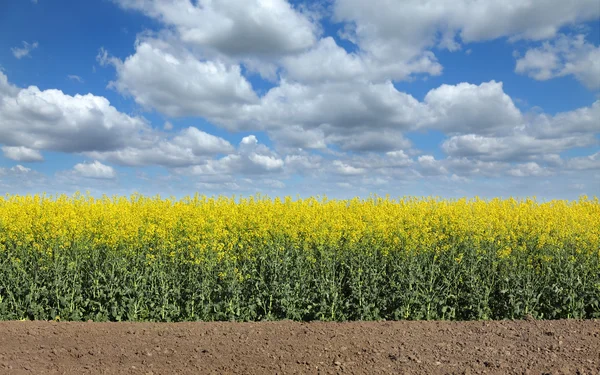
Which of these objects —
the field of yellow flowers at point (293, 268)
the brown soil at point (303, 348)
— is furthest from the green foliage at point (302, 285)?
the brown soil at point (303, 348)

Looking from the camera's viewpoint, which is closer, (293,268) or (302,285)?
(302,285)

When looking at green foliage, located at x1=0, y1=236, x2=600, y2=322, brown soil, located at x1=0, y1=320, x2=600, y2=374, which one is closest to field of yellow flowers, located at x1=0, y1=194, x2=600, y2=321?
green foliage, located at x1=0, y1=236, x2=600, y2=322

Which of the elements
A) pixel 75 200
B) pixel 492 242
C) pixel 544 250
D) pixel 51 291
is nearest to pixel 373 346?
pixel 492 242

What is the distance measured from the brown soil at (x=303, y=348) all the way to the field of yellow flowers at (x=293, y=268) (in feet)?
2.15

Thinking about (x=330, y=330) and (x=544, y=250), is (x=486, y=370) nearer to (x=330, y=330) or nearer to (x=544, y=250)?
(x=330, y=330)

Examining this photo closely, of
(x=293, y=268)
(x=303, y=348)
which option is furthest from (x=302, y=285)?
(x=303, y=348)

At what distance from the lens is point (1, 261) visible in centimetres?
887

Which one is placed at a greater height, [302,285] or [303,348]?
[302,285]

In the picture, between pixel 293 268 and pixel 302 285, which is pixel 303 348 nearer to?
pixel 302 285

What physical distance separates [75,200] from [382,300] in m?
7.92

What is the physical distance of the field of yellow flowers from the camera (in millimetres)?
7656

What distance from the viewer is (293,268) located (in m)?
7.84

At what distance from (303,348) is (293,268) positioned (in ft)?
6.80

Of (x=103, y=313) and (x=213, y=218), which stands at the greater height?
(x=213, y=218)
